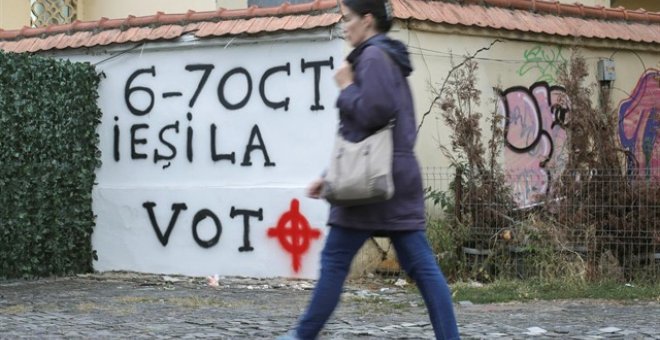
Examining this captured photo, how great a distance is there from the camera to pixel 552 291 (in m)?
9.45

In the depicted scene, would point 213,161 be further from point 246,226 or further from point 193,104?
point 246,226

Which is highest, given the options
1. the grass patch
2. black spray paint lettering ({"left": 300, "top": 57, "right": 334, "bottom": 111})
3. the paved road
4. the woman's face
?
black spray paint lettering ({"left": 300, "top": 57, "right": 334, "bottom": 111})

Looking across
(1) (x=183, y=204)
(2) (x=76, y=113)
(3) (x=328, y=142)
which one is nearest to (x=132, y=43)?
(2) (x=76, y=113)

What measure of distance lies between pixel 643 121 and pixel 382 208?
8.57 metres

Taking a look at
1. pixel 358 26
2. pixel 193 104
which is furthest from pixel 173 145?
pixel 358 26

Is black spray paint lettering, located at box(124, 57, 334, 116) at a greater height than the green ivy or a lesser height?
greater

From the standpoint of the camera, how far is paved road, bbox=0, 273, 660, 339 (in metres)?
7.21

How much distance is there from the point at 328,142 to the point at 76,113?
271 cm

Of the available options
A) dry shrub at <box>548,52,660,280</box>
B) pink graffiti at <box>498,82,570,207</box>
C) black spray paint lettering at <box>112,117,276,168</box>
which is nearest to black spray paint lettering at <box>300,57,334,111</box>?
black spray paint lettering at <box>112,117,276,168</box>

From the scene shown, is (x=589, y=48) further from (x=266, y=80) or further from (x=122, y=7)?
(x=122, y=7)

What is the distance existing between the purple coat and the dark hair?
0.14m

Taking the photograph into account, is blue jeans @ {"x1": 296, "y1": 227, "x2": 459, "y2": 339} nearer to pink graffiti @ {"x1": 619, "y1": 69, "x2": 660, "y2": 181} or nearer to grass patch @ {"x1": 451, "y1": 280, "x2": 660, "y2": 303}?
grass patch @ {"x1": 451, "y1": 280, "x2": 660, "y2": 303}

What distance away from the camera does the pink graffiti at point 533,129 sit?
37.9 feet

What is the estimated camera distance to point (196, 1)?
47.9 ft
